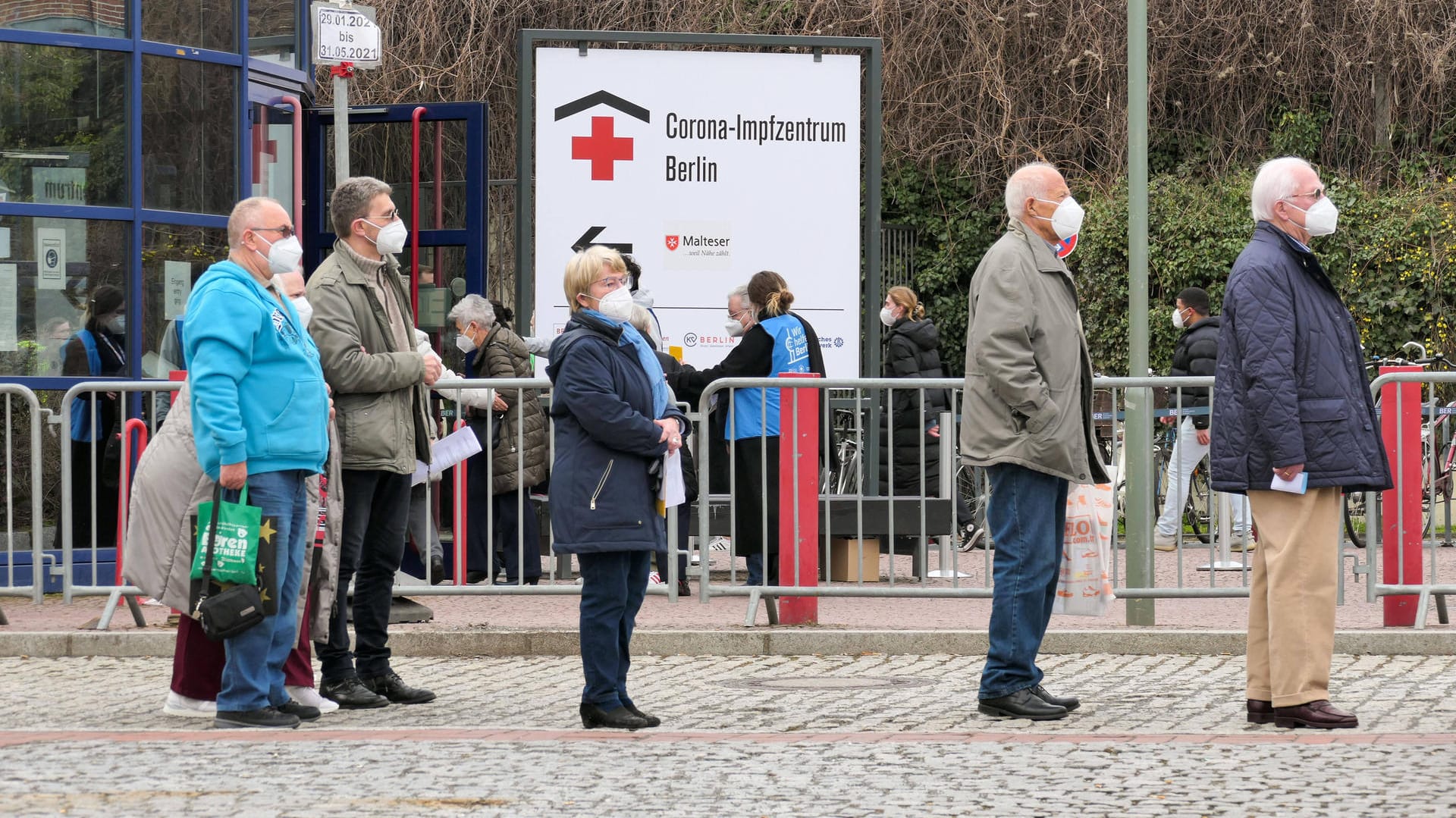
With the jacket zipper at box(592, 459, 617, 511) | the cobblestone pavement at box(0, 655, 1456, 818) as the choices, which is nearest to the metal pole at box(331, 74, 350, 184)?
the cobblestone pavement at box(0, 655, 1456, 818)

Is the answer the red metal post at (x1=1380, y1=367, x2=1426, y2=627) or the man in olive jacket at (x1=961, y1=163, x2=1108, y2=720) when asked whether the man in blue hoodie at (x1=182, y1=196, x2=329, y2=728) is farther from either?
the red metal post at (x1=1380, y1=367, x2=1426, y2=627)

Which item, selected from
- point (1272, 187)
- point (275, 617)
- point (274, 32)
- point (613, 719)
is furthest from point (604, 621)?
point (274, 32)

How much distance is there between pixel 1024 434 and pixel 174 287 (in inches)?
231

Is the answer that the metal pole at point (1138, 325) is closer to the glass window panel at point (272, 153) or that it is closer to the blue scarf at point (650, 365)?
the blue scarf at point (650, 365)

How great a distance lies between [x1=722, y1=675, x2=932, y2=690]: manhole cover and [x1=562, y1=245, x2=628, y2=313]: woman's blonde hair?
1.86 metres

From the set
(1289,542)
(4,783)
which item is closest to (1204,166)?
(1289,542)

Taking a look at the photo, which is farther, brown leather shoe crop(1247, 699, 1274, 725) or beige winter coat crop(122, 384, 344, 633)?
beige winter coat crop(122, 384, 344, 633)

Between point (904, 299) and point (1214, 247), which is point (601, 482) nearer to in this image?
point (904, 299)

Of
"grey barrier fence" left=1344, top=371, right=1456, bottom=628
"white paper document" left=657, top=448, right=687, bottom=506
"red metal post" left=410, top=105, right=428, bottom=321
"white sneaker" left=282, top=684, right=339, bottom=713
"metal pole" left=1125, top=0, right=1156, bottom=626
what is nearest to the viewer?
"white paper document" left=657, top=448, right=687, bottom=506

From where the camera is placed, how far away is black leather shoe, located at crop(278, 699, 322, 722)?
22.8ft

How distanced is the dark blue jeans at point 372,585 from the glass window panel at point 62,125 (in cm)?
430

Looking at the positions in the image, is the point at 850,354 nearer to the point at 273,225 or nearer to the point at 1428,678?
the point at 1428,678

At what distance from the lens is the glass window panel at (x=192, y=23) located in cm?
1103

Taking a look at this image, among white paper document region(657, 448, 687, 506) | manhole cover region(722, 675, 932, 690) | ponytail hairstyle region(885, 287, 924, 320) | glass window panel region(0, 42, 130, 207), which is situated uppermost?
glass window panel region(0, 42, 130, 207)
